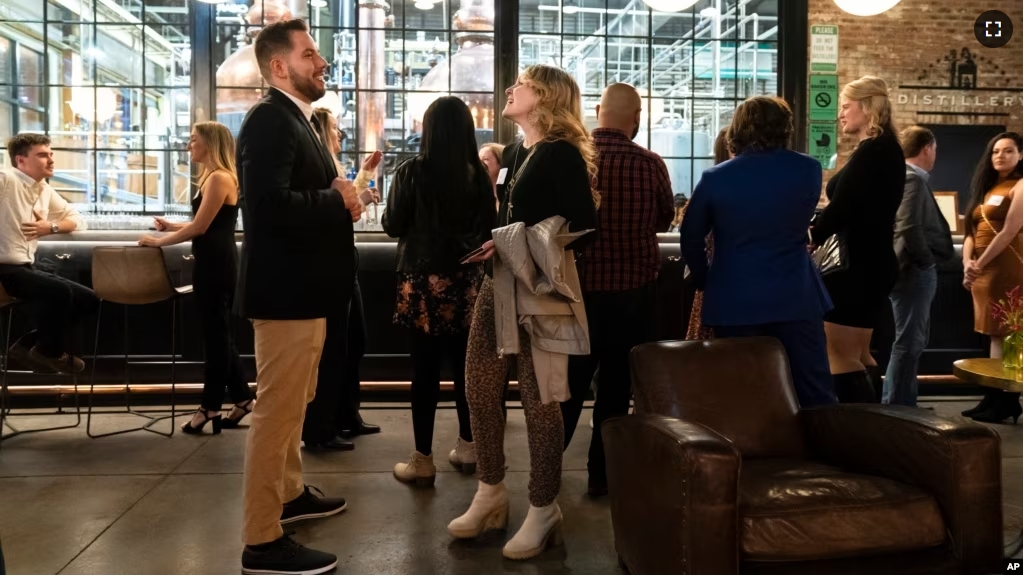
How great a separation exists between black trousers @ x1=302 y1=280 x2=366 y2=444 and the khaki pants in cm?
94

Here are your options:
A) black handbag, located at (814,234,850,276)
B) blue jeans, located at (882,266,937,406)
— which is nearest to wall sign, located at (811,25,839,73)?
blue jeans, located at (882,266,937,406)

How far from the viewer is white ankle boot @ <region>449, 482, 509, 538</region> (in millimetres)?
2811

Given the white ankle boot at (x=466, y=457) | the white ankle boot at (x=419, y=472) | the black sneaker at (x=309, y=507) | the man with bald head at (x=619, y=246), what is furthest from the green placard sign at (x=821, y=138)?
the black sneaker at (x=309, y=507)

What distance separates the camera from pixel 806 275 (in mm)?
2934

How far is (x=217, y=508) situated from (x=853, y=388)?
253cm

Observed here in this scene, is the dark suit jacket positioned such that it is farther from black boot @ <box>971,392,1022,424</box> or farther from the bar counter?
black boot @ <box>971,392,1022,424</box>

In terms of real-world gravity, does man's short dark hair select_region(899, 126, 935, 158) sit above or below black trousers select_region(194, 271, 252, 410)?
above

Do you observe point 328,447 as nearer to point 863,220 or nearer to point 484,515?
point 484,515

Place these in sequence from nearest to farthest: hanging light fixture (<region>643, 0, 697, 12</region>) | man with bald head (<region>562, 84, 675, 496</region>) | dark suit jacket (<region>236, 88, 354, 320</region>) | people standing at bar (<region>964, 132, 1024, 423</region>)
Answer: dark suit jacket (<region>236, 88, 354, 320</region>)
man with bald head (<region>562, 84, 675, 496</region>)
people standing at bar (<region>964, 132, 1024, 423</region>)
hanging light fixture (<region>643, 0, 697, 12</region>)

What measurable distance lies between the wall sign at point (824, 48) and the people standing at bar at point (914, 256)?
2.32 meters

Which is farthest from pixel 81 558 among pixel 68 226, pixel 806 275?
pixel 68 226

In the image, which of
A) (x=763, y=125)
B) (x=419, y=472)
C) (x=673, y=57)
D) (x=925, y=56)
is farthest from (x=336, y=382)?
(x=925, y=56)

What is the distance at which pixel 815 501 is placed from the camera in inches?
82.5

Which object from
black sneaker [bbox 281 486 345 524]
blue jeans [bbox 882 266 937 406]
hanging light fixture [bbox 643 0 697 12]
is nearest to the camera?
black sneaker [bbox 281 486 345 524]
